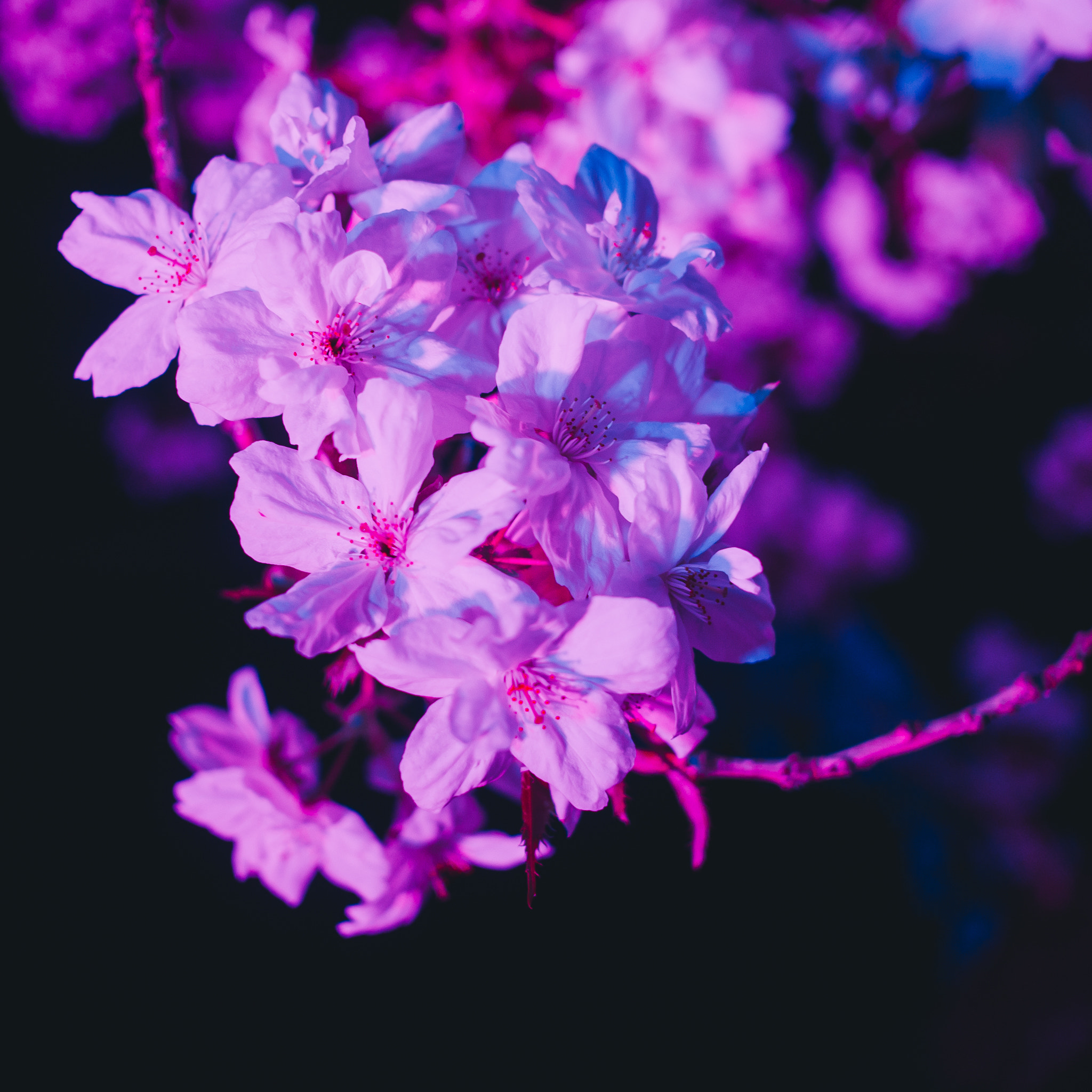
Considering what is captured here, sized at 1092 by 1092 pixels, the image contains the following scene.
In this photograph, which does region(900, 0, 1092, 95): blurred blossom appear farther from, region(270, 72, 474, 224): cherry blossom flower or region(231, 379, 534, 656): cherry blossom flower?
region(231, 379, 534, 656): cherry blossom flower

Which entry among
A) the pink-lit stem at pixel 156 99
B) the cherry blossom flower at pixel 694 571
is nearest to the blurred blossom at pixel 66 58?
the pink-lit stem at pixel 156 99

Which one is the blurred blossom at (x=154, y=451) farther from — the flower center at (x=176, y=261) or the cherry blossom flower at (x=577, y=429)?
the cherry blossom flower at (x=577, y=429)

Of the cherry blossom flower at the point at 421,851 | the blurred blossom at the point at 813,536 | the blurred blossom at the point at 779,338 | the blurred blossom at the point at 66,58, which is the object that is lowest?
the blurred blossom at the point at 813,536

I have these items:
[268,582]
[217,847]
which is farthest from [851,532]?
[217,847]

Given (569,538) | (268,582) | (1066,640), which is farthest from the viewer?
(1066,640)

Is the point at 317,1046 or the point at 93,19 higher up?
the point at 93,19

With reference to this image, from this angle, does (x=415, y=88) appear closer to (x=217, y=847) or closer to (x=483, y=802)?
(x=483, y=802)

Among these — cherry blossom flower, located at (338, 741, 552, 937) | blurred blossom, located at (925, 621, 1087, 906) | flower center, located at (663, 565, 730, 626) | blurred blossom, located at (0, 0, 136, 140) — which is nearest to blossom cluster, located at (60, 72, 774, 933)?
flower center, located at (663, 565, 730, 626)
